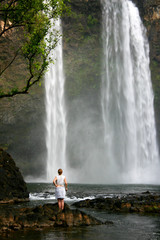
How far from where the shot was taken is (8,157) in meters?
18.2

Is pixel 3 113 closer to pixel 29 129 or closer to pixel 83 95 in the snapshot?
pixel 29 129

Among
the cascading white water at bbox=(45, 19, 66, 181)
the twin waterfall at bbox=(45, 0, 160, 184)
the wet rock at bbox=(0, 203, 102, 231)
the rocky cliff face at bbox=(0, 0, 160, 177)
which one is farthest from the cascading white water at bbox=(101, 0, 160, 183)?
the wet rock at bbox=(0, 203, 102, 231)

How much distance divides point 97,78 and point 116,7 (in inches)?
525

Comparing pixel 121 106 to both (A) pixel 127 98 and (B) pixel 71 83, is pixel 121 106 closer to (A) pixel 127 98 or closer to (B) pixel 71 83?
(A) pixel 127 98

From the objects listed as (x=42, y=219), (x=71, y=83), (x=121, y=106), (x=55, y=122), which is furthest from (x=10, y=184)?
(x=71, y=83)

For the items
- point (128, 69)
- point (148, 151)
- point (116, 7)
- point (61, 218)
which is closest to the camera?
point (61, 218)

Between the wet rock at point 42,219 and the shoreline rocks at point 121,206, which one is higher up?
the wet rock at point 42,219

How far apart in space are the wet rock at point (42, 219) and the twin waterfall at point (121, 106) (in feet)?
95.8

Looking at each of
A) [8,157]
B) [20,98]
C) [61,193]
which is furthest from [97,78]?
[61,193]

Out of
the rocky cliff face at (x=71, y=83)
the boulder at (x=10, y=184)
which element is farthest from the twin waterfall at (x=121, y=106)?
the boulder at (x=10, y=184)

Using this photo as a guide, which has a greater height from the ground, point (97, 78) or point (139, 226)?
point (97, 78)

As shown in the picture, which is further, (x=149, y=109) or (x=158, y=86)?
(x=158, y=86)

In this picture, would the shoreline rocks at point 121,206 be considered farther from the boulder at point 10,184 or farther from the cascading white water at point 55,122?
the cascading white water at point 55,122

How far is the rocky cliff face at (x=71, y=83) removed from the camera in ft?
142
